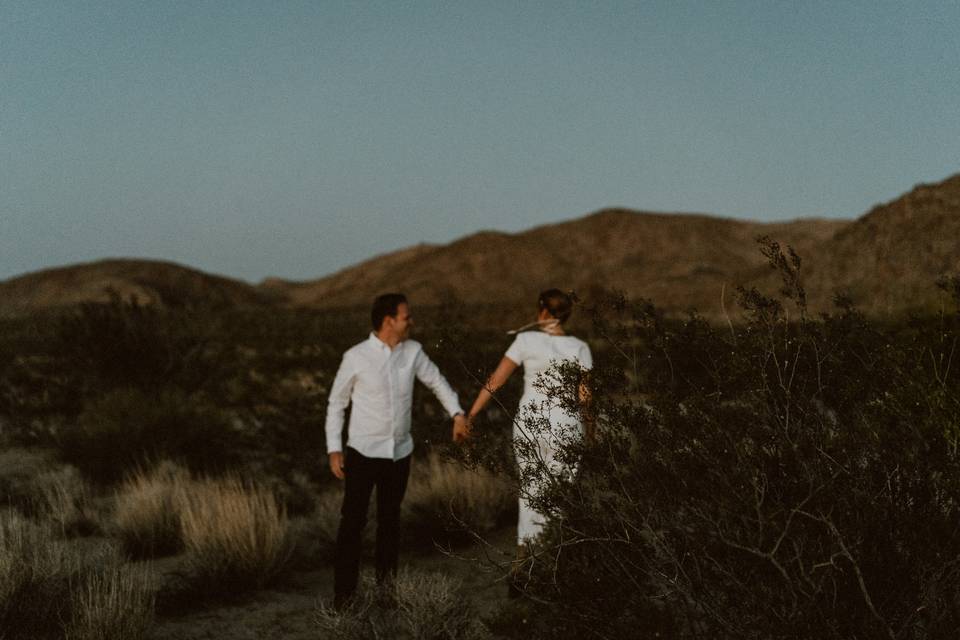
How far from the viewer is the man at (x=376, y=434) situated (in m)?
4.70

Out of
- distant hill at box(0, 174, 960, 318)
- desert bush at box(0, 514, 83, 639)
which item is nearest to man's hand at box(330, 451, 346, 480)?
desert bush at box(0, 514, 83, 639)

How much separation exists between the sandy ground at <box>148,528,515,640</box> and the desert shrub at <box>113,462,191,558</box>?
114 centimetres

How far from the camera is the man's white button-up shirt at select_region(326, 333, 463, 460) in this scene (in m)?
4.71

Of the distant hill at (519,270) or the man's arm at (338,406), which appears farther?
the distant hill at (519,270)

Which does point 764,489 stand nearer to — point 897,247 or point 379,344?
point 379,344

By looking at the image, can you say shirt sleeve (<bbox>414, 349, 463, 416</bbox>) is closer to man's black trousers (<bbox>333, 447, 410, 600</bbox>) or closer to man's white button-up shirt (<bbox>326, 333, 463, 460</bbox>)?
man's white button-up shirt (<bbox>326, 333, 463, 460</bbox>)

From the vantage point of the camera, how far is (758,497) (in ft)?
8.88

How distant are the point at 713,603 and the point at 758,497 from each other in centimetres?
42

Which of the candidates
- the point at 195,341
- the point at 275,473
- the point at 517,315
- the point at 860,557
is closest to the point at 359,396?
the point at 860,557

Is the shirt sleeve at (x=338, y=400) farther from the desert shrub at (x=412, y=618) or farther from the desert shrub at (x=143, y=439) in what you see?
the desert shrub at (x=143, y=439)

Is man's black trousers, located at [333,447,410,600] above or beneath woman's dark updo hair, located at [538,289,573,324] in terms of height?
beneath

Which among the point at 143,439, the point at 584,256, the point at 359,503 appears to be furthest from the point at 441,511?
the point at 584,256

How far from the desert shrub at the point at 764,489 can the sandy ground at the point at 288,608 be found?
1.07 metres

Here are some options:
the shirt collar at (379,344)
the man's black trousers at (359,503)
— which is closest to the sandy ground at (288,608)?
the man's black trousers at (359,503)
